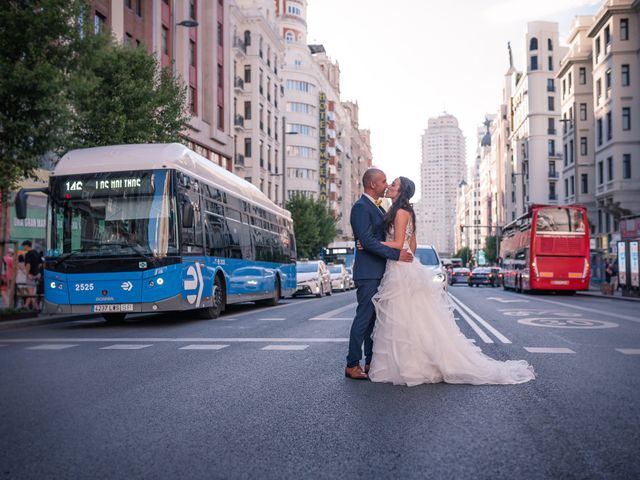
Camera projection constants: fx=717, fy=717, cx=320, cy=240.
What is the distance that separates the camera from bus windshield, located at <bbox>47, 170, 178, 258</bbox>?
12930 millimetres

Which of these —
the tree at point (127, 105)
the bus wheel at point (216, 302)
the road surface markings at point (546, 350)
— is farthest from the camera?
the tree at point (127, 105)

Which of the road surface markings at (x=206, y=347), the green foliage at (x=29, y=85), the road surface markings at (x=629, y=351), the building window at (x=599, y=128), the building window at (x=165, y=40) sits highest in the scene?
the building window at (x=165, y=40)

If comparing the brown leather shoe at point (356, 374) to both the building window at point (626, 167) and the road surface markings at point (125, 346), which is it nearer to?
the road surface markings at point (125, 346)

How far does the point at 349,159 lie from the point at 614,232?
66.8 m

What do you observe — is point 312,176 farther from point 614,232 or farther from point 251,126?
point 614,232

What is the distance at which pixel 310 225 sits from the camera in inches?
2355

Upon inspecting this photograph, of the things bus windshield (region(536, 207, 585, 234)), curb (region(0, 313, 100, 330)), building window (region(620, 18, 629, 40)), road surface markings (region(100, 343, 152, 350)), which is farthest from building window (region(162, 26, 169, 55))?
building window (region(620, 18, 629, 40))

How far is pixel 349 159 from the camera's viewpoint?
373 ft

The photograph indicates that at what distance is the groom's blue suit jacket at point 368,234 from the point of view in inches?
259

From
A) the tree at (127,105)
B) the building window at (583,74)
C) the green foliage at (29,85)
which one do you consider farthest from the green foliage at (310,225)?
the green foliage at (29,85)

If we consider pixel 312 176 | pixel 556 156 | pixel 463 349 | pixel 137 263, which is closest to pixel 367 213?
pixel 463 349

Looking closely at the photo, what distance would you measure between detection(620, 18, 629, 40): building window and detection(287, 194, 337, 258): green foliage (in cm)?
2684

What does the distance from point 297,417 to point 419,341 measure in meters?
1.77

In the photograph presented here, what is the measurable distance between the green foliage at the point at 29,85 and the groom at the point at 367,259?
10.3m
